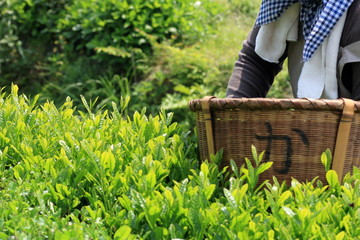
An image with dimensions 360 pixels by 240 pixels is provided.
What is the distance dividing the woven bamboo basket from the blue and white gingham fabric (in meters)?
0.48

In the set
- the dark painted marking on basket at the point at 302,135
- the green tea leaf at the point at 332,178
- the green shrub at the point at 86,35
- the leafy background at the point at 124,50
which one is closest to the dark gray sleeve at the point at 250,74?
the dark painted marking on basket at the point at 302,135

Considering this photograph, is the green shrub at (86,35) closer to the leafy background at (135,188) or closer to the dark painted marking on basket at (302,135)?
the leafy background at (135,188)

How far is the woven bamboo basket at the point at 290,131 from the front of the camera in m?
2.11

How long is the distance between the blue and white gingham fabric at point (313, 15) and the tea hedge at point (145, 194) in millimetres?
584

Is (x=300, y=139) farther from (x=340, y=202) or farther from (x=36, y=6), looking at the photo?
(x=36, y=6)

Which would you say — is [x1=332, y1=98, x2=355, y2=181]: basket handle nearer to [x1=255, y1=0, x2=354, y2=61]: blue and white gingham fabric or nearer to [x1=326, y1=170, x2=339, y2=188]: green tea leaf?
[x1=326, y1=170, x2=339, y2=188]: green tea leaf

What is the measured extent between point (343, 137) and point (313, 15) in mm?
717

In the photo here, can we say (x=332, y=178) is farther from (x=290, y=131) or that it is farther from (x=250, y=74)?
(x=250, y=74)

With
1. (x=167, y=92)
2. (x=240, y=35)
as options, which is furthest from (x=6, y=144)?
(x=240, y=35)

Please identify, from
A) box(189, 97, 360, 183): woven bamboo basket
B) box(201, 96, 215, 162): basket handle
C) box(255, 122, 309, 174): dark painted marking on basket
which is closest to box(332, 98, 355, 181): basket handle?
box(189, 97, 360, 183): woven bamboo basket

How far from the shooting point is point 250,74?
2805 mm

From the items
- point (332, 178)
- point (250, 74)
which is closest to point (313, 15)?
point (250, 74)

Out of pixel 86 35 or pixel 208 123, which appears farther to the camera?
pixel 86 35

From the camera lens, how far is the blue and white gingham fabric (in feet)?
8.04
